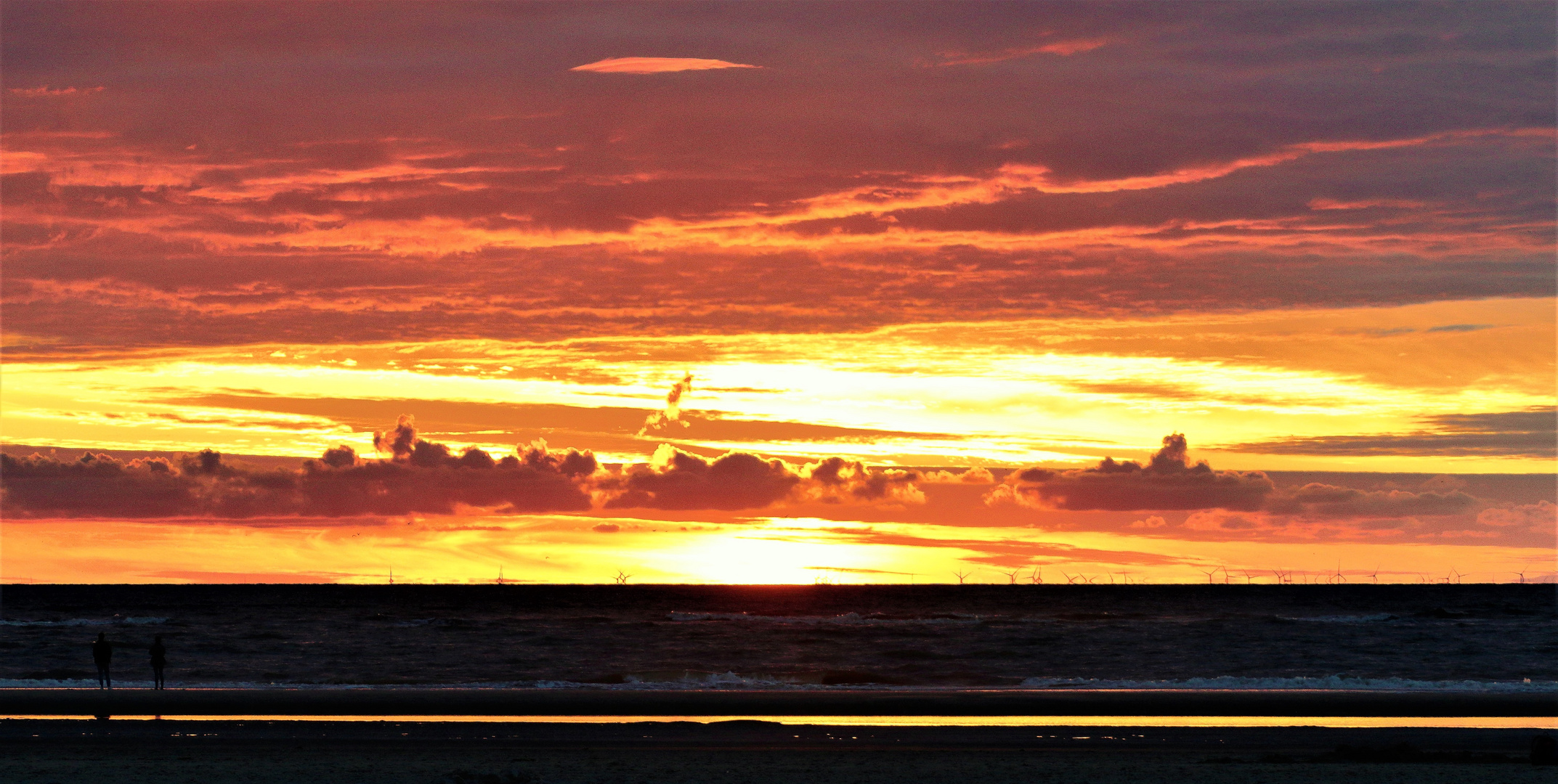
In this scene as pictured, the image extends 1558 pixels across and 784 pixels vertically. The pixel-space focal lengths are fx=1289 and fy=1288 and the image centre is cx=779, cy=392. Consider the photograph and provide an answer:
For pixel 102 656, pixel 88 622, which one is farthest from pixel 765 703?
pixel 88 622

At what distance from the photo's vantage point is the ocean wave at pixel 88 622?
354ft

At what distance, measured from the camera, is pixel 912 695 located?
153ft

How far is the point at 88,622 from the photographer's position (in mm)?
117312

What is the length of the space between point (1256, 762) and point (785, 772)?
1089 centimetres

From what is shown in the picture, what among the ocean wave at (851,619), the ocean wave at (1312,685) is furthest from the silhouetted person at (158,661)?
the ocean wave at (851,619)

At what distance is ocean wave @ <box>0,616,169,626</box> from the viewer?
354 ft

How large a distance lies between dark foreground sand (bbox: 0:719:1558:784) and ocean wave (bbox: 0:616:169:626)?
7710cm

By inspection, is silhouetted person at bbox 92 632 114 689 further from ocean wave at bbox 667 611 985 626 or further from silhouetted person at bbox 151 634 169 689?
ocean wave at bbox 667 611 985 626

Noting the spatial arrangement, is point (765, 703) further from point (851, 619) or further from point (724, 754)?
point (851, 619)

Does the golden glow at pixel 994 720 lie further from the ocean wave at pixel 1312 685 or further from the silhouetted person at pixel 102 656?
the ocean wave at pixel 1312 685

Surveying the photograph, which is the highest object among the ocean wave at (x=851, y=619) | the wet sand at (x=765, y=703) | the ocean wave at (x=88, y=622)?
the wet sand at (x=765, y=703)

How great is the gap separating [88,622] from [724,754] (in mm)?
106943

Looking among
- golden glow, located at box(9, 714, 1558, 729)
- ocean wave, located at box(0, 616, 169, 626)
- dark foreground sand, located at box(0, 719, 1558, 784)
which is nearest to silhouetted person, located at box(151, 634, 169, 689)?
golden glow, located at box(9, 714, 1558, 729)

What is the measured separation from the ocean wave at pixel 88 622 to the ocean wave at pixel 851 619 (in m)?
45.1
